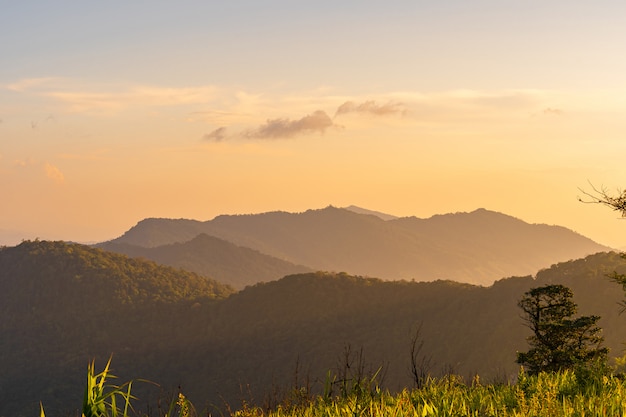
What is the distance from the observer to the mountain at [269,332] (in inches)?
4323

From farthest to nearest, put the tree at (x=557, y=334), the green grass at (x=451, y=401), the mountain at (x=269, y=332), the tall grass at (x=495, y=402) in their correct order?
the mountain at (x=269, y=332) < the tree at (x=557, y=334) < the tall grass at (x=495, y=402) < the green grass at (x=451, y=401)

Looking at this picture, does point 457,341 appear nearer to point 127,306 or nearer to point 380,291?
point 380,291

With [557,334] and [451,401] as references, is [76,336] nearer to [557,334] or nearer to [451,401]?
[557,334]

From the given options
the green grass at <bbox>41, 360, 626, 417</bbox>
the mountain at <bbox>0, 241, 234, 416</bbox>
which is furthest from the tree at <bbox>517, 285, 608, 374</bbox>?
the mountain at <bbox>0, 241, 234, 416</bbox>

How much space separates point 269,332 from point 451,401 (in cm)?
13988

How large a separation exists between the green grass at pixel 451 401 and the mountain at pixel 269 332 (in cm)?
8168

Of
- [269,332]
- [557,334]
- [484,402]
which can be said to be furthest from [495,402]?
[269,332]

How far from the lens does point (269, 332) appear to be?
145625 millimetres

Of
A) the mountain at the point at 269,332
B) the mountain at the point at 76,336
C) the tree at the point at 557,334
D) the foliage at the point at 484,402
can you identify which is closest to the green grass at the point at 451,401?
the foliage at the point at 484,402

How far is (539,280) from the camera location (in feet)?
410

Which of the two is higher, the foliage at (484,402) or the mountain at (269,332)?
the foliage at (484,402)

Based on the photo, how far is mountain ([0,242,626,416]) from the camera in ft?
360

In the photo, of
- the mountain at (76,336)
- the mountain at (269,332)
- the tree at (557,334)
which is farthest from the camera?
the mountain at (76,336)

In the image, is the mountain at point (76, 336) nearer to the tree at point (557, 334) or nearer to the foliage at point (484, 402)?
the tree at point (557, 334)
